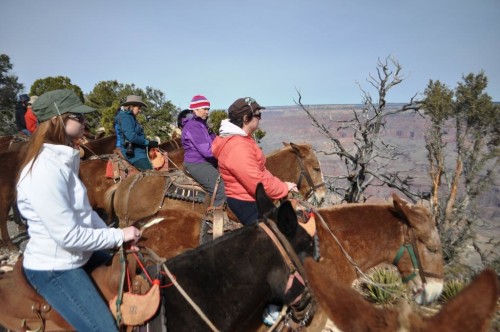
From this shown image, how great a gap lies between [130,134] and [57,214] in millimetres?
6338

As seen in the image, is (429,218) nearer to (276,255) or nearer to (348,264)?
(348,264)

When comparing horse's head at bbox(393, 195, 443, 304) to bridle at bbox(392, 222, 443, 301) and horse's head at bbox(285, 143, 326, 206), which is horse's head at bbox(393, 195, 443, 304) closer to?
bridle at bbox(392, 222, 443, 301)

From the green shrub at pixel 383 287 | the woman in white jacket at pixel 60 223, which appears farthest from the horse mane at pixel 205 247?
the green shrub at pixel 383 287

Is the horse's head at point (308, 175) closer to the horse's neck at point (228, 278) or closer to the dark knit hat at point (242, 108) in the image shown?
the dark knit hat at point (242, 108)

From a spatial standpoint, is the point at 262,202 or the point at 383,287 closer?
the point at 262,202

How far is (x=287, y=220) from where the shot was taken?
93.6 inches

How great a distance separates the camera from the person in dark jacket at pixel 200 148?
581 cm

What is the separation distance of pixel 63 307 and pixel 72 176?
2.82 feet

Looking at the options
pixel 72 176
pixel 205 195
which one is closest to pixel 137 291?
pixel 72 176

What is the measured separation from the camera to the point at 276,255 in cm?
233


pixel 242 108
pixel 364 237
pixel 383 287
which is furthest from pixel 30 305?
pixel 383 287

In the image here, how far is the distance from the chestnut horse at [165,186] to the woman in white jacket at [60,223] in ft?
11.7

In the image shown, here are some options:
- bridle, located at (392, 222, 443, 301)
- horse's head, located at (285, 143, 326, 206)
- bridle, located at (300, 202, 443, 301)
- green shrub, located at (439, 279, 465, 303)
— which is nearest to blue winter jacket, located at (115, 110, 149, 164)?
horse's head, located at (285, 143, 326, 206)

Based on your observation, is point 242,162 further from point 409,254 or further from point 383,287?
point 383,287
